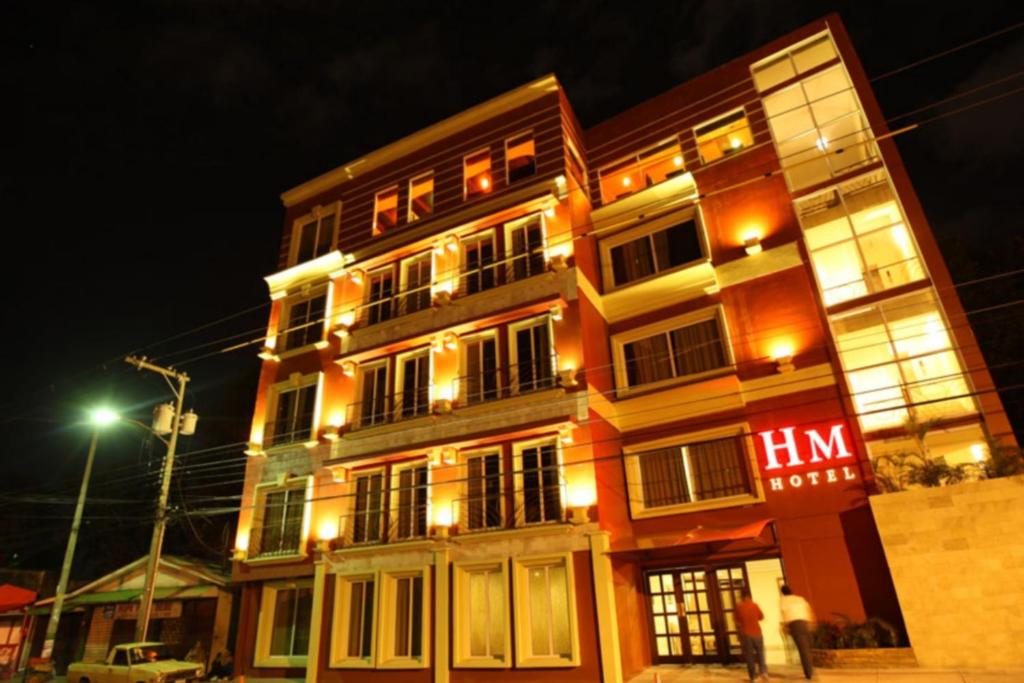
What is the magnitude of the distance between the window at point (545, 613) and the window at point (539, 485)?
→ 1.16 metres

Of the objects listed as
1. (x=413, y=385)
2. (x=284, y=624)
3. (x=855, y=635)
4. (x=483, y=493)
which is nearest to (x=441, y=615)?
(x=483, y=493)

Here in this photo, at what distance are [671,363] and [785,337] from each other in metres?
3.21

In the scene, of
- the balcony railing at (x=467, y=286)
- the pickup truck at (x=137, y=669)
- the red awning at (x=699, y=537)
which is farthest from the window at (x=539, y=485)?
the pickup truck at (x=137, y=669)

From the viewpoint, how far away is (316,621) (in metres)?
17.8

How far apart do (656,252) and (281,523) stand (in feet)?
50.4

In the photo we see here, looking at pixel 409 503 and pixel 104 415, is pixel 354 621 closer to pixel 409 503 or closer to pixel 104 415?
pixel 409 503

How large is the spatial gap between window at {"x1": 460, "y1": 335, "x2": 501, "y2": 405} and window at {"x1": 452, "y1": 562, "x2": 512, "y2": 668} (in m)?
4.84

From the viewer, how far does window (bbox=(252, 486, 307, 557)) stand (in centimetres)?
1973

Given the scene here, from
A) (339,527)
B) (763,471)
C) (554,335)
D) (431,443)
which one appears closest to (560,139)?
(554,335)

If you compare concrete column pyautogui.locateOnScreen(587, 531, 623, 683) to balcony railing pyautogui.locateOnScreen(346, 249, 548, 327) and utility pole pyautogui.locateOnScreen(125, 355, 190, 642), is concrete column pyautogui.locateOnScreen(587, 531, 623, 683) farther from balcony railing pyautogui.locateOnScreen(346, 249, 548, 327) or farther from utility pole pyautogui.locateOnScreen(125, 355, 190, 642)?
utility pole pyautogui.locateOnScreen(125, 355, 190, 642)

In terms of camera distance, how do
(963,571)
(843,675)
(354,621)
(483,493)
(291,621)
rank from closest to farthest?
(843,675)
(963,571)
(483,493)
(354,621)
(291,621)

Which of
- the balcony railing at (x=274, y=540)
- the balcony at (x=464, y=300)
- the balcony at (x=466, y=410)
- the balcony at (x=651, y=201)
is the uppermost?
the balcony at (x=651, y=201)

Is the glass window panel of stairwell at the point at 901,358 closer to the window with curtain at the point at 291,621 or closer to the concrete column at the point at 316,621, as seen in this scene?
the concrete column at the point at 316,621

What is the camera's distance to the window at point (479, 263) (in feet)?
64.6
